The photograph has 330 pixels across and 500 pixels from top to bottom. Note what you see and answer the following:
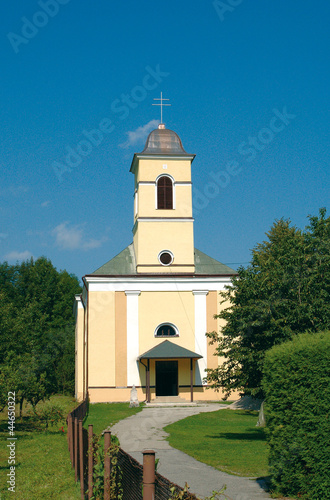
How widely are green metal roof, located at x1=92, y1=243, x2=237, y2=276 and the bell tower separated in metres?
0.59

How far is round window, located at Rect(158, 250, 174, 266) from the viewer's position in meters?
35.5

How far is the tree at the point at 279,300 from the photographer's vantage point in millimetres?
14266

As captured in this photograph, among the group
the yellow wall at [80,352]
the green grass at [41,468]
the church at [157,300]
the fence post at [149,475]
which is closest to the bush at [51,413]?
the green grass at [41,468]

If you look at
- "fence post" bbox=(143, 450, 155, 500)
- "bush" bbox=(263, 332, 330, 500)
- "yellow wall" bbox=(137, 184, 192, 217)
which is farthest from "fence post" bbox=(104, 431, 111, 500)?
"yellow wall" bbox=(137, 184, 192, 217)

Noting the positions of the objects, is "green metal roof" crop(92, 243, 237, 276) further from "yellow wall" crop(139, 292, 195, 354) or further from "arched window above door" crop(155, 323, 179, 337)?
"arched window above door" crop(155, 323, 179, 337)

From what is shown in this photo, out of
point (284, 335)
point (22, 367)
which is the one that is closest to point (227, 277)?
point (22, 367)

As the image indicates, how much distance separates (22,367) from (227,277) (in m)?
16.1

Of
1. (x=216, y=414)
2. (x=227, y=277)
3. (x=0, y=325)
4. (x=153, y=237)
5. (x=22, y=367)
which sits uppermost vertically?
(x=153, y=237)

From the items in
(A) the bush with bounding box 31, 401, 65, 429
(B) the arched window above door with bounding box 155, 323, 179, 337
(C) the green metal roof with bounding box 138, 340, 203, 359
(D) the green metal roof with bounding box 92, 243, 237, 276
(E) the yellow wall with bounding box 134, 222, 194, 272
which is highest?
(E) the yellow wall with bounding box 134, 222, 194, 272

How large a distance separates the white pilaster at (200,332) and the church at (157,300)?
0.20 feet

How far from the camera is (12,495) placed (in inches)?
393

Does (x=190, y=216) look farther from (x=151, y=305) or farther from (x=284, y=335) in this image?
(x=284, y=335)

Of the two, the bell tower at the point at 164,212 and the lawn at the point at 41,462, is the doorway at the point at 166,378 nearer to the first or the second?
the bell tower at the point at 164,212

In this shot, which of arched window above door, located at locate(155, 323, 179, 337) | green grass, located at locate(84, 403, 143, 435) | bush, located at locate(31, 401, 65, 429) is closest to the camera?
bush, located at locate(31, 401, 65, 429)
